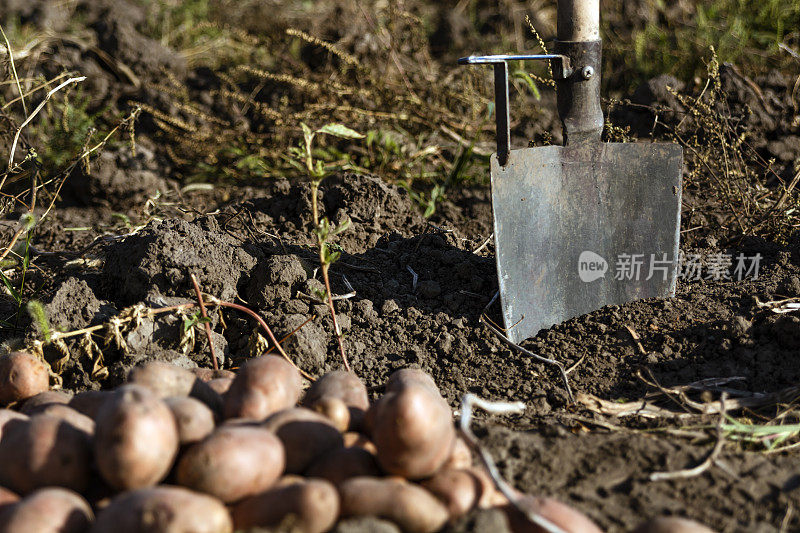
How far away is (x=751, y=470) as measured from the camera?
165cm

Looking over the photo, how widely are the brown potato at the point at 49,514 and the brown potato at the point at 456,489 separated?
640 mm

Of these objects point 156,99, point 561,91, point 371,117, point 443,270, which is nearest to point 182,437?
point 443,270

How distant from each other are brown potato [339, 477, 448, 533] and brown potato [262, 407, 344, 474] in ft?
0.48

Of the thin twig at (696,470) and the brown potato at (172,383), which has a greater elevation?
the brown potato at (172,383)

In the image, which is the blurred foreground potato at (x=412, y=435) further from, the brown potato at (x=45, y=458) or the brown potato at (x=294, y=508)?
the brown potato at (x=45, y=458)

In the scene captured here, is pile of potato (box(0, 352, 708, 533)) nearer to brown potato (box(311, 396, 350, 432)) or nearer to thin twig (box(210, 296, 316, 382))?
brown potato (box(311, 396, 350, 432))

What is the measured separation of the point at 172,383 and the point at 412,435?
2.15 feet

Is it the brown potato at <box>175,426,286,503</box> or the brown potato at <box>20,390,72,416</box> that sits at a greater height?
the brown potato at <box>175,426,286,503</box>

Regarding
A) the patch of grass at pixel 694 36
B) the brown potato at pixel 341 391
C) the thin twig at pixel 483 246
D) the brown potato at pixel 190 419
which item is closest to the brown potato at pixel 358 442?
the brown potato at pixel 341 391

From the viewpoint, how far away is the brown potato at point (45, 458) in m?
1.37

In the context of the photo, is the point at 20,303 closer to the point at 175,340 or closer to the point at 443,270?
the point at 175,340

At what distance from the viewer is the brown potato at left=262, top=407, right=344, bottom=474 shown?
56.5 inches

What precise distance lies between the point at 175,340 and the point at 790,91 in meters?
3.32

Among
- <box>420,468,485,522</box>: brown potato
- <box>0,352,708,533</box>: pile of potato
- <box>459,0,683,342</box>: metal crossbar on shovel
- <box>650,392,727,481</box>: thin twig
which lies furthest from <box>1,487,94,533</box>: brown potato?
<box>459,0,683,342</box>: metal crossbar on shovel
